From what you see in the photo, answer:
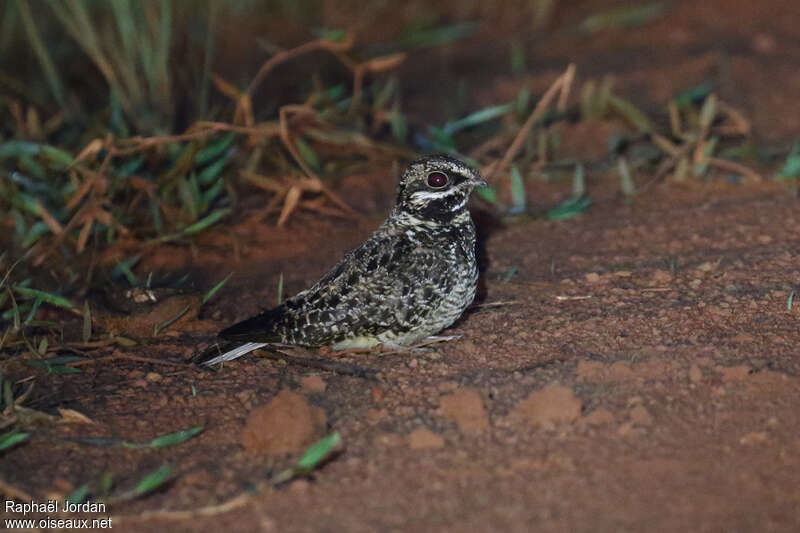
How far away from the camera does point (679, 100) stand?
6.40 m

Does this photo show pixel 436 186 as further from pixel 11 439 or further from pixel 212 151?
pixel 11 439

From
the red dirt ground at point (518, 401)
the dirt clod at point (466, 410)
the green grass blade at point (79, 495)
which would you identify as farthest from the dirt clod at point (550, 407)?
the green grass blade at point (79, 495)

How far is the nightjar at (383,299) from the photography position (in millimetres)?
4078

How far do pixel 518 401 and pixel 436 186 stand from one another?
3.86ft

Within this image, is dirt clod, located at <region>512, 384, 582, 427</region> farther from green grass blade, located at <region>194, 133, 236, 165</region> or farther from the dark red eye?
green grass blade, located at <region>194, 133, 236, 165</region>

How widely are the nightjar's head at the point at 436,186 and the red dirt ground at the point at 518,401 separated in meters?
0.52

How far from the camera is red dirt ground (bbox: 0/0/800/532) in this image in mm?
3016

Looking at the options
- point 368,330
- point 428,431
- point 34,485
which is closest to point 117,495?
point 34,485

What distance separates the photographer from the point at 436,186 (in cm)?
432

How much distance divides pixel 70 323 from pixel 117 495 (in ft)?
5.44

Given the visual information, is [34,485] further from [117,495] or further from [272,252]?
[272,252]

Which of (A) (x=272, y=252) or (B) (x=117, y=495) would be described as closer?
(B) (x=117, y=495)

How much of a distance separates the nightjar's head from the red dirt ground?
20.3 inches

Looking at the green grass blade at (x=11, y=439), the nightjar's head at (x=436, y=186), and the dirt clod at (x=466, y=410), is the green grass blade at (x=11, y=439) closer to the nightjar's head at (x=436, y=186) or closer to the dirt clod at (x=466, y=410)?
the dirt clod at (x=466, y=410)
